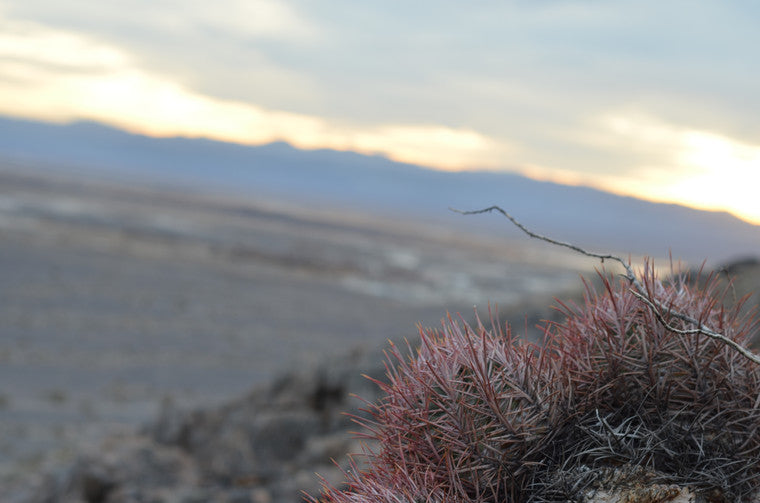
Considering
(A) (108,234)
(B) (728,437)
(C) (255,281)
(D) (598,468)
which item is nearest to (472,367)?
(D) (598,468)

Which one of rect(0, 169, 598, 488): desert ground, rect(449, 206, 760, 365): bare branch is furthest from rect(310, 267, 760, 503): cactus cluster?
rect(0, 169, 598, 488): desert ground

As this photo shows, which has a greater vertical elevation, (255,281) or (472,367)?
A: (472,367)

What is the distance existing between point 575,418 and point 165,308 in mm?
25557

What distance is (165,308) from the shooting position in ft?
83.6

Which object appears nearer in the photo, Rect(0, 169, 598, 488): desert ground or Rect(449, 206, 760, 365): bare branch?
Rect(449, 206, 760, 365): bare branch

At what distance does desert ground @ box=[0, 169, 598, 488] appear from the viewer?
14219 millimetres

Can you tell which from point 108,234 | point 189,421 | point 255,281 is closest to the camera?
point 189,421

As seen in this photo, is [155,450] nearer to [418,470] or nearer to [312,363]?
[312,363]

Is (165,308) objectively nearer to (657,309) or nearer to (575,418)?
(575,418)

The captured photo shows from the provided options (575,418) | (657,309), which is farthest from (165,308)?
(657,309)

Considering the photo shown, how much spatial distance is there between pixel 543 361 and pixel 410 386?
38 centimetres

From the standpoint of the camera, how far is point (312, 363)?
7.86 metres

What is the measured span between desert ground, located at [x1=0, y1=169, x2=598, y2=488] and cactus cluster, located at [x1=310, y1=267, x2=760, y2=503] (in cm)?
24

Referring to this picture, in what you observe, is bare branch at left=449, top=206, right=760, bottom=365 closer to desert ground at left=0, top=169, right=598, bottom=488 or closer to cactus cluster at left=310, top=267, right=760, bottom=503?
cactus cluster at left=310, top=267, right=760, bottom=503
